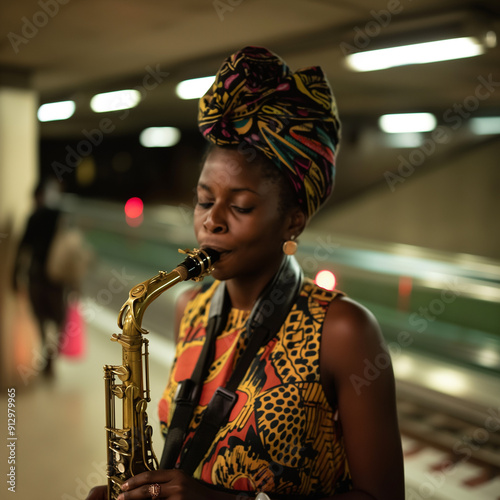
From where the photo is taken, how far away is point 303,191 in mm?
1686

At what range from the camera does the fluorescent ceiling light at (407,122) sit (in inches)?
440

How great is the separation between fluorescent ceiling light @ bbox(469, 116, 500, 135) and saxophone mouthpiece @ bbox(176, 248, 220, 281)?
36.6 feet

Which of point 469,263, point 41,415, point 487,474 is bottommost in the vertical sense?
point 487,474

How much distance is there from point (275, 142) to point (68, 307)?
5.71 meters

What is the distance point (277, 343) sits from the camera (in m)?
1.67

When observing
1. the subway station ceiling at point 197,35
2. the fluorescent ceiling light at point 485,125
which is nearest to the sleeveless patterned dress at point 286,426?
the subway station ceiling at point 197,35

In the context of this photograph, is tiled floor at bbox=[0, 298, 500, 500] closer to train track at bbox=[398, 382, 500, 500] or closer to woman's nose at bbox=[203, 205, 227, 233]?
train track at bbox=[398, 382, 500, 500]

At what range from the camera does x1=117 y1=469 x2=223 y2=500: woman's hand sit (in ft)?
4.70

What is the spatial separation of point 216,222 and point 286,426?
61 centimetres

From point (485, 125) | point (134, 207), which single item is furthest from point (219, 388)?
point (134, 207)

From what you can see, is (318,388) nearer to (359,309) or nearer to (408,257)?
(359,309)

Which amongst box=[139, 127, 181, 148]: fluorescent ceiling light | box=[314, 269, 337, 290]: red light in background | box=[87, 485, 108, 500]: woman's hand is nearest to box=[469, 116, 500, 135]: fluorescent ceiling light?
box=[314, 269, 337, 290]: red light in background

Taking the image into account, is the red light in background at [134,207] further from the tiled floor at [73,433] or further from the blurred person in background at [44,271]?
the blurred person in background at [44,271]

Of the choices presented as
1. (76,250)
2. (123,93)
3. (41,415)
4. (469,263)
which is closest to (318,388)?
(41,415)
